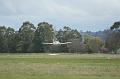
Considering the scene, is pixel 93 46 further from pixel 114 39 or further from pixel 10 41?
pixel 10 41

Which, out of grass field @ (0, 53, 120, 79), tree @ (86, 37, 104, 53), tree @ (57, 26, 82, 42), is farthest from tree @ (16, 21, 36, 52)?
grass field @ (0, 53, 120, 79)

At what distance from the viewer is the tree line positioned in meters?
149

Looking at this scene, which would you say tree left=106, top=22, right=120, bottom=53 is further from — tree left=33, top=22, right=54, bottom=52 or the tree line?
tree left=33, top=22, right=54, bottom=52

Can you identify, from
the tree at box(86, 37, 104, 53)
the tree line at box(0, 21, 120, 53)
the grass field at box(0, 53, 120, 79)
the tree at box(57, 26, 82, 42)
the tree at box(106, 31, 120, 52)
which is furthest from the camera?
the tree at box(57, 26, 82, 42)

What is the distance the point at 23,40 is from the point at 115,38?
3839cm

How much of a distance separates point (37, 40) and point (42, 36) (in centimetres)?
535

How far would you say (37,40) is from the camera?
160m

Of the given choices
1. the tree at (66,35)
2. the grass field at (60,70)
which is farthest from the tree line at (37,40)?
the grass field at (60,70)

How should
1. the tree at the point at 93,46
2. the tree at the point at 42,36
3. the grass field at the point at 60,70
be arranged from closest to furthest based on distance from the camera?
the grass field at the point at 60,70 → the tree at the point at 93,46 → the tree at the point at 42,36

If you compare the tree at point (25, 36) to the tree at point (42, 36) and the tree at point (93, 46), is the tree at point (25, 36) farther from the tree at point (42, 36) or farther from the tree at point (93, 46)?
the tree at point (93, 46)

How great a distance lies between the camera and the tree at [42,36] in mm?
157750

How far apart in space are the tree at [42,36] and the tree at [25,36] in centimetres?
253

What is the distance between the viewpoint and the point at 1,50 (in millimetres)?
165000

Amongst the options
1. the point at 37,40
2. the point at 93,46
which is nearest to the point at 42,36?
the point at 37,40
